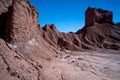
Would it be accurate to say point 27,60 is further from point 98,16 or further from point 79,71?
point 98,16

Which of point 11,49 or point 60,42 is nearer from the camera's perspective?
point 11,49

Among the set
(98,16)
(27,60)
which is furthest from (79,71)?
(98,16)

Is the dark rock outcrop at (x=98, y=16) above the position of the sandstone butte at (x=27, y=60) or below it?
above

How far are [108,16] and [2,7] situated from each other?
3413 cm

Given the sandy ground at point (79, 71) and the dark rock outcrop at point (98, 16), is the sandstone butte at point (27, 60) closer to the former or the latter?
the sandy ground at point (79, 71)

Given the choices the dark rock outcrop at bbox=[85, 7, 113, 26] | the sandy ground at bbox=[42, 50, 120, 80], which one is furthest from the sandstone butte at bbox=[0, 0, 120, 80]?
the dark rock outcrop at bbox=[85, 7, 113, 26]

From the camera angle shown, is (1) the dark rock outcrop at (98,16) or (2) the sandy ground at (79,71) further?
(1) the dark rock outcrop at (98,16)

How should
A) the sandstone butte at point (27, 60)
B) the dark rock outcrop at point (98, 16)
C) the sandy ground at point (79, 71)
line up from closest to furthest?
the sandstone butte at point (27, 60)
the sandy ground at point (79, 71)
the dark rock outcrop at point (98, 16)

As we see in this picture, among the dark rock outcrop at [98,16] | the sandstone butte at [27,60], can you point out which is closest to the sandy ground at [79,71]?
the sandstone butte at [27,60]

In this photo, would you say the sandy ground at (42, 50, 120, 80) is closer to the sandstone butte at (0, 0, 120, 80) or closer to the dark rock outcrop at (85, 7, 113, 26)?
the sandstone butte at (0, 0, 120, 80)

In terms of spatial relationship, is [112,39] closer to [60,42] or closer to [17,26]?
[60,42]

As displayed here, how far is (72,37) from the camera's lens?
31.5 meters

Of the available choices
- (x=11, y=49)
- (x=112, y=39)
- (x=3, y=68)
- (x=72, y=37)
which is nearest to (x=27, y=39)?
(x=11, y=49)

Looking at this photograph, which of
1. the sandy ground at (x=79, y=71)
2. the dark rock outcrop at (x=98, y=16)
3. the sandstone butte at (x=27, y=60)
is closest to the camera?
the sandstone butte at (x=27, y=60)
